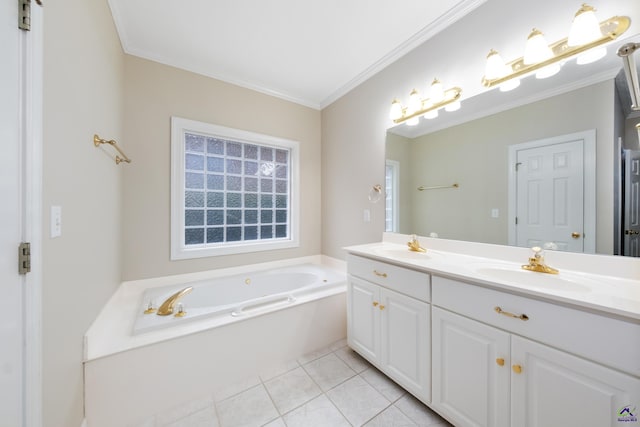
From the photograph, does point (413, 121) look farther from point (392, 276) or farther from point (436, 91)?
point (392, 276)

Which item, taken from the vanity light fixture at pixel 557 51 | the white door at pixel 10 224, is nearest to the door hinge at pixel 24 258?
the white door at pixel 10 224

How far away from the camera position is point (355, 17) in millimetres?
1604

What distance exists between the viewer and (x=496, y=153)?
1429 mm

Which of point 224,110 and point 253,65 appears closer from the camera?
point 253,65

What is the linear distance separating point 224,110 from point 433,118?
1.96m

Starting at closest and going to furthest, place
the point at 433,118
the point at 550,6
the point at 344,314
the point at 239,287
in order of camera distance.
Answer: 1. the point at 550,6
2. the point at 433,118
3. the point at 344,314
4. the point at 239,287

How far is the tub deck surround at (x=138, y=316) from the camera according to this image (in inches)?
48.7

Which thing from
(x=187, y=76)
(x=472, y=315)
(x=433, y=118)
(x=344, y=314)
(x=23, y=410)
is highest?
(x=187, y=76)

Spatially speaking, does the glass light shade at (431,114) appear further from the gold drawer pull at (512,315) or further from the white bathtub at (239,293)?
the white bathtub at (239,293)

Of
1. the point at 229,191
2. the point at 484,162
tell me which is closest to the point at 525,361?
the point at 484,162

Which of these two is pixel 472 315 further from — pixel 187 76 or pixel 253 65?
pixel 187 76

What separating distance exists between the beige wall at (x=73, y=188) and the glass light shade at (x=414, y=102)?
2002mm

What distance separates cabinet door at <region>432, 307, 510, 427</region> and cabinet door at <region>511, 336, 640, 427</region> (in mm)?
47

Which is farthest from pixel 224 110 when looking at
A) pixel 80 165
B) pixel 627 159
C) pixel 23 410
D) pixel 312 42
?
pixel 627 159
